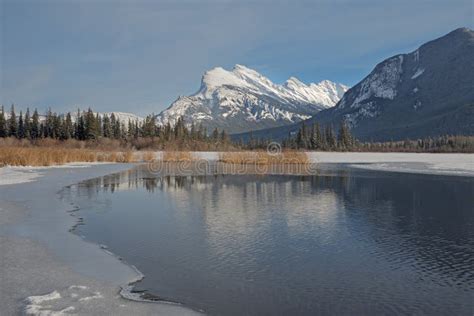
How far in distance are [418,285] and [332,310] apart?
2.33 meters

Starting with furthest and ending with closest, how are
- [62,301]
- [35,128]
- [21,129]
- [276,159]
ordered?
[35,128] → [21,129] → [276,159] → [62,301]

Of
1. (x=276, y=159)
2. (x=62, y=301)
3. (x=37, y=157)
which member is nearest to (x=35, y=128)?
(x=37, y=157)

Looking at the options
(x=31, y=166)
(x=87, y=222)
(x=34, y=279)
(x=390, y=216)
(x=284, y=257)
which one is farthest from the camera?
(x=31, y=166)

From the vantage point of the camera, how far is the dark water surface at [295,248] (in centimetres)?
730

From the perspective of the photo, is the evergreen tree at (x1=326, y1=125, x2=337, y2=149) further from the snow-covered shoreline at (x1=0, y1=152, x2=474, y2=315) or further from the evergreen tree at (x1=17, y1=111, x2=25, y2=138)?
the snow-covered shoreline at (x1=0, y1=152, x2=474, y2=315)

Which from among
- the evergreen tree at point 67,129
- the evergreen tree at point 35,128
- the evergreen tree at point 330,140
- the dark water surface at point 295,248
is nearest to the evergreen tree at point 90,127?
the evergreen tree at point 67,129

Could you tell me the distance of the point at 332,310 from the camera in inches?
267

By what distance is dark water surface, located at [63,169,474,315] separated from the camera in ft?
24.0

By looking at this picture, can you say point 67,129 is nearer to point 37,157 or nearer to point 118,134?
point 118,134

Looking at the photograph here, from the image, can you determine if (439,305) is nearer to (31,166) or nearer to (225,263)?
(225,263)

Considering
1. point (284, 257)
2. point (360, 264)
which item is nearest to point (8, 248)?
point (284, 257)

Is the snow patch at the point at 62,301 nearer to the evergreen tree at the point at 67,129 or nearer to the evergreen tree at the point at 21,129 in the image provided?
the evergreen tree at the point at 67,129

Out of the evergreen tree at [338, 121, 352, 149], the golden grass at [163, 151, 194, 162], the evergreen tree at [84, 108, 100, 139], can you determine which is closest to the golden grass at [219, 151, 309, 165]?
the golden grass at [163, 151, 194, 162]

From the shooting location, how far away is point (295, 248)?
10.6m
